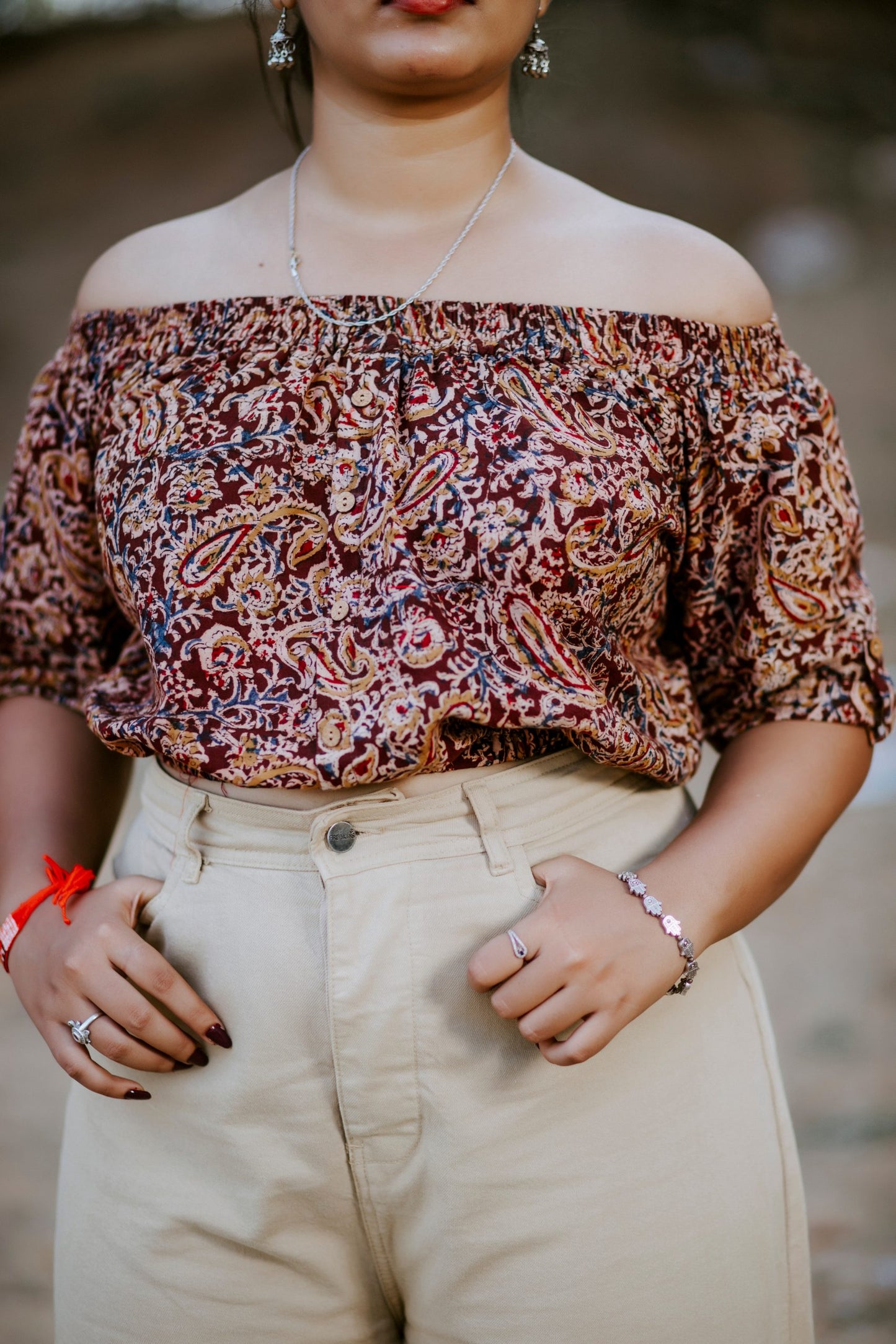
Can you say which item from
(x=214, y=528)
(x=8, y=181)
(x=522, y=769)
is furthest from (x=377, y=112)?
(x=8, y=181)

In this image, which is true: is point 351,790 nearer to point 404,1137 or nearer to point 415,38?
point 404,1137

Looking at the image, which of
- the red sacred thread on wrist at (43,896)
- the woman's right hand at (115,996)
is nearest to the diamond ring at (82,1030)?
the woman's right hand at (115,996)

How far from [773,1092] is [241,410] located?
735 mm

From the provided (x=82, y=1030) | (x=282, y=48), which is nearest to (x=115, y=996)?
(x=82, y=1030)

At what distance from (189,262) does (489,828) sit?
0.59 meters

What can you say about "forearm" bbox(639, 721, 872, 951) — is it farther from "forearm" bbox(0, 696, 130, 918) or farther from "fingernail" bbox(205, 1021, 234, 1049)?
"forearm" bbox(0, 696, 130, 918)

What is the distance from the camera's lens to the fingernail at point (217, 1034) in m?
0.94

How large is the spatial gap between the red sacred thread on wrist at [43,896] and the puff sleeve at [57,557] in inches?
7.8

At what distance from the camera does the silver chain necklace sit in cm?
102

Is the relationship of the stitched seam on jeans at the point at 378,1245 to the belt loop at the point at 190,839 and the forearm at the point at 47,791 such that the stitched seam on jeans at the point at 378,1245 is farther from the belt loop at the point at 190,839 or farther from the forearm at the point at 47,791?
the forearm at the point at 47,791

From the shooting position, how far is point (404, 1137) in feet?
3.03

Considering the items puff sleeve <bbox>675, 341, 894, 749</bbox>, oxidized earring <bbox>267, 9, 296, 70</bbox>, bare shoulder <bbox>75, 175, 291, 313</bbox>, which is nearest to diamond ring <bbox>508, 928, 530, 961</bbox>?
puff sleeve <bbox>675, 341, 894, 749</bbox>

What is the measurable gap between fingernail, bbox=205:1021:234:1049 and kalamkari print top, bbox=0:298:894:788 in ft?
0.64

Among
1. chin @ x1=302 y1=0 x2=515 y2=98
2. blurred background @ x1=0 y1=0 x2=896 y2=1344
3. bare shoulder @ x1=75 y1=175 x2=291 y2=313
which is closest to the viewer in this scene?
chin @ x1=302 y1=0 x2=515 y2=98
